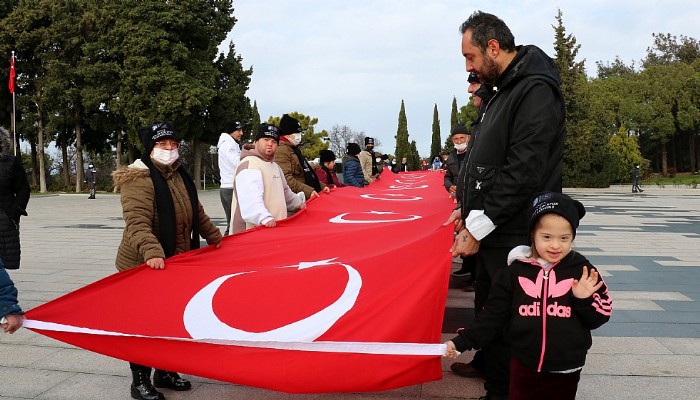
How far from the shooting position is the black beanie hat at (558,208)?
245 centimetres

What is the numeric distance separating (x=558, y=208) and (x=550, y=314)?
0.44 meters

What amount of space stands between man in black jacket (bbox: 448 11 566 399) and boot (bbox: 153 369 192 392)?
203 centimetres

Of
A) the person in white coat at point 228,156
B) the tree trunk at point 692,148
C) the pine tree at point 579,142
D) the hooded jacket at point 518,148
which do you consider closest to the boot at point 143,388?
the hooded jacket at point 518,148

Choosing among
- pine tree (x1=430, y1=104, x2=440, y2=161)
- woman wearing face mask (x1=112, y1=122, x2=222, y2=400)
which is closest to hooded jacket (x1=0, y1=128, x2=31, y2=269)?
woman wearing face mask (x1=112, y1=122, x2=222, y2=400)

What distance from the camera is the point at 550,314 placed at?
2.47 m

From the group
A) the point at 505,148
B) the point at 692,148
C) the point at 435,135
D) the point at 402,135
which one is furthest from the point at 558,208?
the point at 435,135

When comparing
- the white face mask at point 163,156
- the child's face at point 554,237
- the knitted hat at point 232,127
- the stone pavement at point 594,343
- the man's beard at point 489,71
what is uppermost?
the knitted hat at point 232,127

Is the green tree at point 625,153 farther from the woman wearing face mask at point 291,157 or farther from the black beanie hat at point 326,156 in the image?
the woman wearing face mask at point 291,157

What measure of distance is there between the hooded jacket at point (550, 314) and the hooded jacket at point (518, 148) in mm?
480

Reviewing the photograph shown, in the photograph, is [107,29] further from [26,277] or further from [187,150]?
[26,277]

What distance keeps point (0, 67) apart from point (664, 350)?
41238mm

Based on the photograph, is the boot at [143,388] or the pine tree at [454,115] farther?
the pine tree at [454,115]

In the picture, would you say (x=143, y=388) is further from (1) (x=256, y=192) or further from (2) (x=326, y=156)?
(2) (x=326, y=156)

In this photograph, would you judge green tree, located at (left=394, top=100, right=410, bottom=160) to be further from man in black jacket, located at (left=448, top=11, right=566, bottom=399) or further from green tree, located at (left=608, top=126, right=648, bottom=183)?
man in black jacket, located at (left=448, top=11, right=566, bottom=399)
